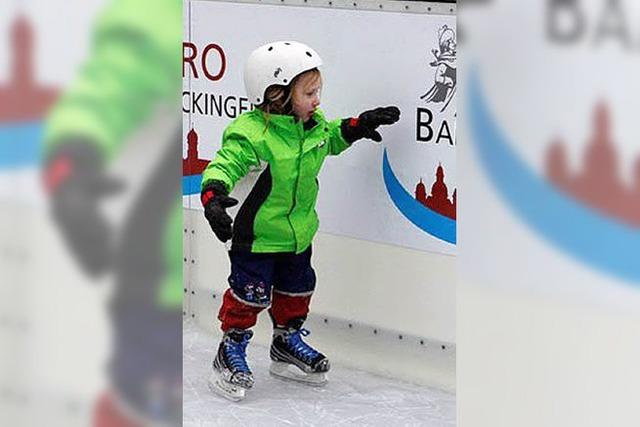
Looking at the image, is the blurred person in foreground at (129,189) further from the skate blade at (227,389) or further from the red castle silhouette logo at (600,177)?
the skate blade at (227,389)

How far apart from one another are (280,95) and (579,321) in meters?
2.49

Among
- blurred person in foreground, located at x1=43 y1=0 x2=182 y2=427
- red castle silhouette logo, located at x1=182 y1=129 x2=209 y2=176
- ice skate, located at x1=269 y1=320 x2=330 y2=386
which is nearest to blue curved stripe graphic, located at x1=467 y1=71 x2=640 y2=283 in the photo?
blurred person in foreground, located at x1=43 y1=0 x2=182 y2=427

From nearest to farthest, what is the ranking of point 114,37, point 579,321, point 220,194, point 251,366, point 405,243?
point 114,37 < point 579,321 < point 220,194 < point 405,243 < point 251,366

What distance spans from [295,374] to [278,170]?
27.5 inches

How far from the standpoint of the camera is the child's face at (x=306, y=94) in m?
5.02

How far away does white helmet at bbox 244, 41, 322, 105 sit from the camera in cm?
498

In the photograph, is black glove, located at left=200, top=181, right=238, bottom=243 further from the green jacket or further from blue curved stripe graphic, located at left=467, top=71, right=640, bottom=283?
blue curved stripe graphic, located at left=467, top=71, right=640, bottom=283

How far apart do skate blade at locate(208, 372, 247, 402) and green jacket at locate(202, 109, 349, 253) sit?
1.39ft

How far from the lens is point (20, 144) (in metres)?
2.45

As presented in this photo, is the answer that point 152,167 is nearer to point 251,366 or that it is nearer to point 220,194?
point 220,194

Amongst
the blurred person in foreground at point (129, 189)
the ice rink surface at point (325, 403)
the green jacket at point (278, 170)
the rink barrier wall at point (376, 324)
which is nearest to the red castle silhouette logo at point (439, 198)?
the rink barrier wall at point (376, 324)

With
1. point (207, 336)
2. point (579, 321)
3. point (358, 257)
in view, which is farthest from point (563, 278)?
point (207, 336)

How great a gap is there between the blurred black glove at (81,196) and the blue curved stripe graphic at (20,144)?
1.2 inches

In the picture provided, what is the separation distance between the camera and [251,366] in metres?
5.48
